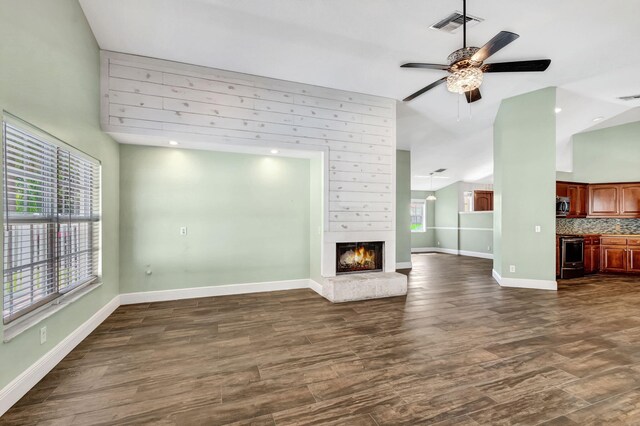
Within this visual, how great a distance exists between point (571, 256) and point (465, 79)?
577 cm

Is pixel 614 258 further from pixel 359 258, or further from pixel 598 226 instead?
pixel 359 258

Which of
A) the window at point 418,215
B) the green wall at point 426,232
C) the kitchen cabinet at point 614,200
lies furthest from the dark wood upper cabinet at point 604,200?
the window at point 418,215

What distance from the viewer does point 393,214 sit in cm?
521

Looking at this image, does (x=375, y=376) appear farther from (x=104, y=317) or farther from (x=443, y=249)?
(x=443, y=249)

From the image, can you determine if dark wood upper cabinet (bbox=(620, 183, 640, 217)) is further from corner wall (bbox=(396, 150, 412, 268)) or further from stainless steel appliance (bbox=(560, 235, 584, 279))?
corner wall (bbox=(396, 150, 412, 268))

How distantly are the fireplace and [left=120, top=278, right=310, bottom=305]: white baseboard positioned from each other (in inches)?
32.5

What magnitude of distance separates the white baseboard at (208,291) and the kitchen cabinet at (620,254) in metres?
7.31

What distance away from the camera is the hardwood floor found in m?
1.93

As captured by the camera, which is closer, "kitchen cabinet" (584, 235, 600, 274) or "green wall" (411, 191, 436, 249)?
"kitchen cabinet" (584, 235, 600, 274)

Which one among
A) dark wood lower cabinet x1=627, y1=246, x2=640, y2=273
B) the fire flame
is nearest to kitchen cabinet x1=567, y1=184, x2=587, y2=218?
dark wood lower cabinet x1=627, y1=246, x2=640, y2=273

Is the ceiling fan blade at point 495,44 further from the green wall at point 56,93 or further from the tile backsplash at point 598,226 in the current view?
the tile backsplash at point 598,226

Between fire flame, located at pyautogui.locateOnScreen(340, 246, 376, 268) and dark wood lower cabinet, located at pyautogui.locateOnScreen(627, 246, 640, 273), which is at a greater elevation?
fire flame, located at pyautogui.locateOnScreen(340, 246, 376, 268)

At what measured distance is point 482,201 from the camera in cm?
1070

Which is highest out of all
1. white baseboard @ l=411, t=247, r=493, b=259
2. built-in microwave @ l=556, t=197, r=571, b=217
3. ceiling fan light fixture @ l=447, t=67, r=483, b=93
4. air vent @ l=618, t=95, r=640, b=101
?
air vent @ l=618, t=95, r=640, b=101
